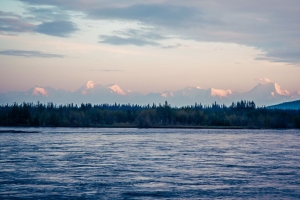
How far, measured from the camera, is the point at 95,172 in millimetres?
31734

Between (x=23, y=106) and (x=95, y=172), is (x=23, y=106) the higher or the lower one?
the higher one

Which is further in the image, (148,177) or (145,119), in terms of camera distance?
(145,119)

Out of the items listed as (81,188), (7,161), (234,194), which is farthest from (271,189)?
(7,161)

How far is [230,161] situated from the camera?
129 ft

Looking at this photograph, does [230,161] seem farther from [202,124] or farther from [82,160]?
[202,124]

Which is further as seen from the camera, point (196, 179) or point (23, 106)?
point (23, 106)

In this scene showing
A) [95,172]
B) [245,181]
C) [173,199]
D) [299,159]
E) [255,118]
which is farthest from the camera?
[255,118]

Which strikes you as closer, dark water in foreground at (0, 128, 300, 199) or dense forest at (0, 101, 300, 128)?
dark water in foreground at (0, 128, 300, 199)

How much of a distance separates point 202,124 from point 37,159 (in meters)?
119

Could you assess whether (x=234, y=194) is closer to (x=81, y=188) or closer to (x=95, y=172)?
(x=81, y=188)

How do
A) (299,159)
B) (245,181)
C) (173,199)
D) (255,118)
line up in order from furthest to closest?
(255,118) < (299,159) < (245,181) < (173,199)

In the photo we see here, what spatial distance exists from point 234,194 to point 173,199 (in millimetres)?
3323

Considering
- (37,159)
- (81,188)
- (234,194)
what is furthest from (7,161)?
(234,194)

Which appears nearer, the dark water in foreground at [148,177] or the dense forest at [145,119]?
the dark water in foreground at [148,177]
